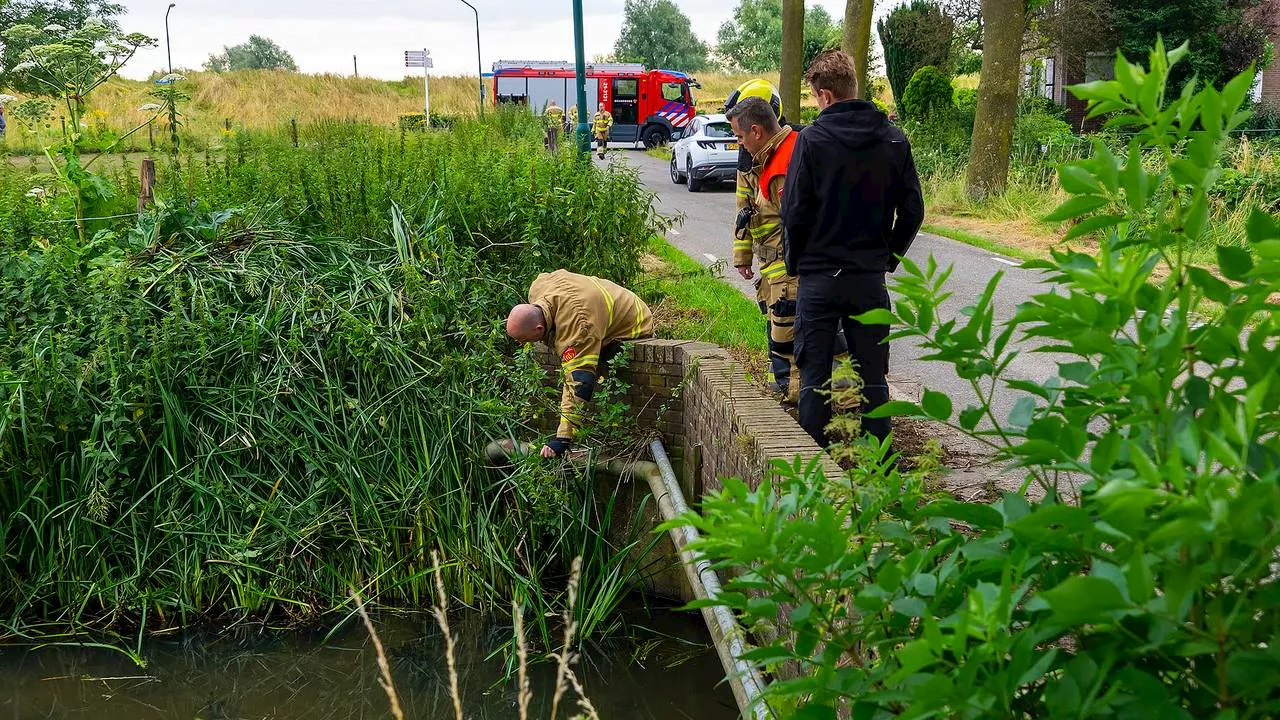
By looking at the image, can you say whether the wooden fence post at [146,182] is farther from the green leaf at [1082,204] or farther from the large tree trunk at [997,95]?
the large tree trunk at [997,95]

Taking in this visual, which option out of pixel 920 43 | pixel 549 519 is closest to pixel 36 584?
pixel 549 519

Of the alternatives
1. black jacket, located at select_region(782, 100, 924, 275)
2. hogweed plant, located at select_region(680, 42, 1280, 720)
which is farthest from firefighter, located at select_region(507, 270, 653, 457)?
hogweed plant, located at select_region(680, 42, 1280, 720)

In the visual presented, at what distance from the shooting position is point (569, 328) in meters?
5.55

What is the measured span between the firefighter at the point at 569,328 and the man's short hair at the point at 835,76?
5.18ft

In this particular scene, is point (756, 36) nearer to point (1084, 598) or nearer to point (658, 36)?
point (658, 36)

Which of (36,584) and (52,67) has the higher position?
(52,67)

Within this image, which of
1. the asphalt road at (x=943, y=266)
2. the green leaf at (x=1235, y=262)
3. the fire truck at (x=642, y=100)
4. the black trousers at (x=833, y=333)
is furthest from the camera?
the fire truck at (x=642, y=100)

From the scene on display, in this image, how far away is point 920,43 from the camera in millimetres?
28750

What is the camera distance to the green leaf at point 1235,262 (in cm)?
138

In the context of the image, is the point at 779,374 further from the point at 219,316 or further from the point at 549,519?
the point at 219,316

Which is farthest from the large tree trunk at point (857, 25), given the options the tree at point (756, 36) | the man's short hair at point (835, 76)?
the tree at point (756, 36)

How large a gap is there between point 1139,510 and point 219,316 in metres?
5.74

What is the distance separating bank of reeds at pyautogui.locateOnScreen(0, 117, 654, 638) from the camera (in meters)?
5.66

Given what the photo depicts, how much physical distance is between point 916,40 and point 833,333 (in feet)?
85.4
